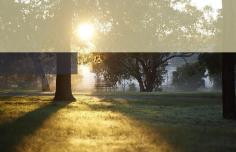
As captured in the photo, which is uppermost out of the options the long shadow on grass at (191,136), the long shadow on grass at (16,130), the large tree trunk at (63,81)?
the large tree trunk at (63,81)

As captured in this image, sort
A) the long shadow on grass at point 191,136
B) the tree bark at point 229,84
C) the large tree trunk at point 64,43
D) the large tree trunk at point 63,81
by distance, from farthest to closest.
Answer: the large tree trunk at point 63,81
the large tree trunk at point 64,43
the tree bark at point 229,84
the long shadow on grass at point 191,136

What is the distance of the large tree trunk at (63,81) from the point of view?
1130 inches

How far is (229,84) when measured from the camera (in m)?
15.8

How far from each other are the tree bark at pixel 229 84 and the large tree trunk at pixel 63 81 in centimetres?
1374

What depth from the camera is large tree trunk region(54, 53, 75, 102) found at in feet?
94.2

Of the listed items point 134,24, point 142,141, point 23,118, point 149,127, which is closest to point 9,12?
point 134,24

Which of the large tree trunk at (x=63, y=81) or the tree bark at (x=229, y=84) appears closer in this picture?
the tree bark at (x=229, y=84)

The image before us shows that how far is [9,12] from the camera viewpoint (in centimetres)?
3206

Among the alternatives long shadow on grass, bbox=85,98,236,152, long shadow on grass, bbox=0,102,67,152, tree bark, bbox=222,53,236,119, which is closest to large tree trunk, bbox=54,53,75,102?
long shadow on grass, bbox=0,102,67,152

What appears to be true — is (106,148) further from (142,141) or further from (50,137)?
(50,137)

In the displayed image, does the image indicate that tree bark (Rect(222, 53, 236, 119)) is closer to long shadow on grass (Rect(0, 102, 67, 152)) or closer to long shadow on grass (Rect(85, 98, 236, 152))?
long shadow on grass (Rect(85, 98, 236, 152))

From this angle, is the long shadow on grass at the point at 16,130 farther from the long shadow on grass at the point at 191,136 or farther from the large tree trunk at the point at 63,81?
the large tree trunk at the point at 63,81

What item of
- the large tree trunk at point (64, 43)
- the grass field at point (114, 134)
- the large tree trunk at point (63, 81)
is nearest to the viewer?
the grass field at point (114, 134)

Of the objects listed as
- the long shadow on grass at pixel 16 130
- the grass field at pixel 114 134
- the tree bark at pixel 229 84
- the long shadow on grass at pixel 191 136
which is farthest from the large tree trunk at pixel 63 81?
the long shadow on grass at pixel 191 136
